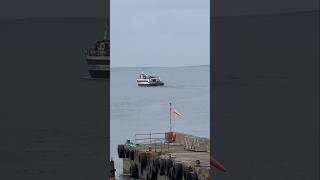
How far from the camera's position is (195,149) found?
26.8 metres

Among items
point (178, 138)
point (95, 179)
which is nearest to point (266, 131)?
point (95, 179)

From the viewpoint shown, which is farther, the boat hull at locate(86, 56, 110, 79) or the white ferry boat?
the white ferry boat

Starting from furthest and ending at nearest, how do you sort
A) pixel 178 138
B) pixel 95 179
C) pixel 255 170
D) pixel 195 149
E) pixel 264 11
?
pixel 178 138 → pixel 195 149 → pixel 255 170 → pixel 264 11 → pixel 95 179

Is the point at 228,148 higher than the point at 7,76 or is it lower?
lower

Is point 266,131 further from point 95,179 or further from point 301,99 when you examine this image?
point 95,179

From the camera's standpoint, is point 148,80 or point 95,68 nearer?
point 95,68

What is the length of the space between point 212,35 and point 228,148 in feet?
5.00

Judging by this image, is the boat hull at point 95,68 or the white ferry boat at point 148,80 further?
the white ferry boat at point 148,80

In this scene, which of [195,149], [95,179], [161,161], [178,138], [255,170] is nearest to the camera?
[95,179]

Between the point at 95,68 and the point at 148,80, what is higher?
the point at 148,80

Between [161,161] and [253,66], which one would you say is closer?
[253,66]

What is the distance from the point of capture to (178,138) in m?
30.3

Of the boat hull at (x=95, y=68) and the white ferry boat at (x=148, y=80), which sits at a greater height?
the white ferry boat at (x=148, y=80)

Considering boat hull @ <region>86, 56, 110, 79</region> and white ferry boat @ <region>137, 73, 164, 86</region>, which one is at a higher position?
white ferry boat @ <region>137, 73, 164, 86</region>
